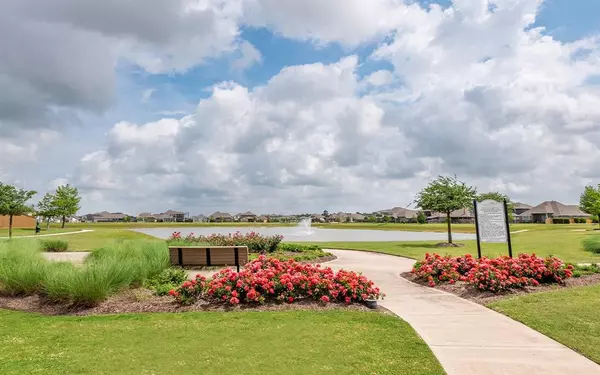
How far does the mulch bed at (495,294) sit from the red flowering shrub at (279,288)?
7.69 feet

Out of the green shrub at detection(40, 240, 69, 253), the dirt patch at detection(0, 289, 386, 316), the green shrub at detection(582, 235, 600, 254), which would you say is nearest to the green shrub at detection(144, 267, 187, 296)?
the dirt patch at detection(0, 289, 386, 316)

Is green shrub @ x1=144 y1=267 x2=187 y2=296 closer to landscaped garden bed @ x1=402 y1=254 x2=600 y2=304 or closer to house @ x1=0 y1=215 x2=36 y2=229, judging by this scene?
landscaped garden bed @ x1=402 y1=254 x2=600 y2=304

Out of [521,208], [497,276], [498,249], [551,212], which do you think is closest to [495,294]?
[497,276]

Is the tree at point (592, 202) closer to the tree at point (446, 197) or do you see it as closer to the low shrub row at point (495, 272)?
the tree at point (446, 197)

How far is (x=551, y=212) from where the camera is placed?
96250mm

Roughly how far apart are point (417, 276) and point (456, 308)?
3.14 metres

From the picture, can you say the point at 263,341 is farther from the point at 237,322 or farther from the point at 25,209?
the point at 25,209

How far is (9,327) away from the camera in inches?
262

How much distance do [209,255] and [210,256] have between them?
0.04 meters

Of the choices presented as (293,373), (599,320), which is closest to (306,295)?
(293,373)

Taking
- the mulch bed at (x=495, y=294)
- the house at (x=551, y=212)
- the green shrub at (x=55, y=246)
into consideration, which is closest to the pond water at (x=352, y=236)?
the green shrub at (x=55, y=246)

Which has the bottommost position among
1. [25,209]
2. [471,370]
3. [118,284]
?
[471,370]

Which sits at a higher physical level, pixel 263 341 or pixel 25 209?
pixel 25 209

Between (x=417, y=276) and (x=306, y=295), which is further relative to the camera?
(x=417, y=276)
